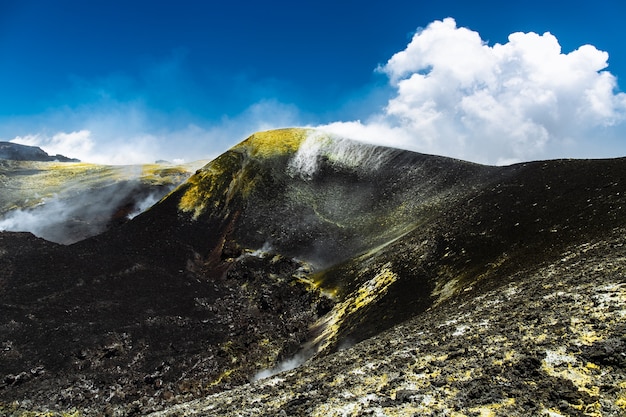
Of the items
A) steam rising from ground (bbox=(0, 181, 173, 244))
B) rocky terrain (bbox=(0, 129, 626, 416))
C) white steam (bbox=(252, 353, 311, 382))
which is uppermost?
steam rising from ground (bbox=(0, 181, 173, 244))

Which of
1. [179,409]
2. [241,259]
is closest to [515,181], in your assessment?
[241,259]

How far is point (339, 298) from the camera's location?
4281 cm

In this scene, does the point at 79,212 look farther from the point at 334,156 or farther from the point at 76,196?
the point at 334,156

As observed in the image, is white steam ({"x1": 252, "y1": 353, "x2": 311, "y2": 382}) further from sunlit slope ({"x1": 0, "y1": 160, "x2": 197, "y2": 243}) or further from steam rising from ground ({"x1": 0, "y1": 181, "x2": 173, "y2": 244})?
sunlit slope ({"x1": 0, "y1": 160, "x2": 197, "y2": 243})

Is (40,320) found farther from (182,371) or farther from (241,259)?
(241,259)

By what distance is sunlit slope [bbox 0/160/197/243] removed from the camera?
86.9m

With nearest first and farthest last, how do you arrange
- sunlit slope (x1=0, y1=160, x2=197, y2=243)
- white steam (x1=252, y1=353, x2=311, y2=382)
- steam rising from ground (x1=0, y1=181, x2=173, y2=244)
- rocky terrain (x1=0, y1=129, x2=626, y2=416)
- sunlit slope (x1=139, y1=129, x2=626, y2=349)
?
rocky terrain (x1=0, y1=129, x2=626, y2=416), sunlit slope (x1=139, y1=129, x2=626, y2=349), white steam (x1=252, y1=353, x2=311, y2=382), steam rising from ground (x1=0, y1=181, x2=173, y2=244), sunlit slope (x1=0, y1=160, x2=197, y2=243)

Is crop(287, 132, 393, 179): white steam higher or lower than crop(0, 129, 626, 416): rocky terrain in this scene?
higher

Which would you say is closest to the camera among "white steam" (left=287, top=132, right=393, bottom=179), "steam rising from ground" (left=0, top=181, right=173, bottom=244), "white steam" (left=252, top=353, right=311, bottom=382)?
"white steam" (left=252, top=353, right=311, bottom=382)

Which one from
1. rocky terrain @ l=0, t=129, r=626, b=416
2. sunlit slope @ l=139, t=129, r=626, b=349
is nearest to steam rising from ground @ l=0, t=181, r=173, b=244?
rocky terrain @ l=0, t=129, r=626, b=416

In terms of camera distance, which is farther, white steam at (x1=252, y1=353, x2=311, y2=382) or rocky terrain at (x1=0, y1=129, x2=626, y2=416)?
white steam at (x1=252, y1=353, x2=311, y2=382)

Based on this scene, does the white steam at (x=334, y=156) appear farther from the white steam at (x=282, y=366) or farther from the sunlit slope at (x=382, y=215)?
the white steam at (x=282, y=366)

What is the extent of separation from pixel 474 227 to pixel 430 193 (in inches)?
1033

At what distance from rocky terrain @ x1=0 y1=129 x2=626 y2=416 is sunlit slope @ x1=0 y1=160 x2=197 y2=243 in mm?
22707
